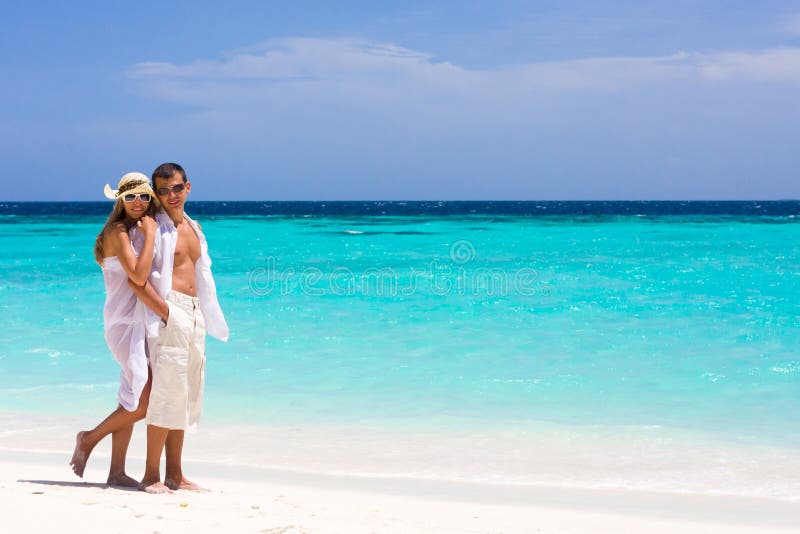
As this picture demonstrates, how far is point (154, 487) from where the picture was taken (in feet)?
11.0

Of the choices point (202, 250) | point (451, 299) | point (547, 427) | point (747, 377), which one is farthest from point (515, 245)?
point (202, 250)

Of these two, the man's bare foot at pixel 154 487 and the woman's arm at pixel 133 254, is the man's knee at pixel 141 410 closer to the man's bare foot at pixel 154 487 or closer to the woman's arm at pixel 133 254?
the man's bare foot at pixel 154 487

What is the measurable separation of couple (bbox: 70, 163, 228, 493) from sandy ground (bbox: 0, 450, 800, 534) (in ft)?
1.08

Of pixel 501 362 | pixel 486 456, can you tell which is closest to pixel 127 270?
pixel 486 456

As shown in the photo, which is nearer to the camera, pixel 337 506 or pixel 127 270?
pixel 127 270

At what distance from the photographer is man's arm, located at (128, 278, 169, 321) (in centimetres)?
322

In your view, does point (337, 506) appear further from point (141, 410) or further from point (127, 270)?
point (127, 270)

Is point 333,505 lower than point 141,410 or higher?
lower

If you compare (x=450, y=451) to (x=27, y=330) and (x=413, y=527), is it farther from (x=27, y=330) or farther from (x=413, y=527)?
(x=27, y=330)

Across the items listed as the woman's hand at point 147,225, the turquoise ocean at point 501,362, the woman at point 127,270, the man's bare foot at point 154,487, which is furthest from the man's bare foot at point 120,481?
the turquoise ocean at point 501,362

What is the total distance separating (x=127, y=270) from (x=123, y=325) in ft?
0.86

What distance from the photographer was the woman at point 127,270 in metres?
3.21

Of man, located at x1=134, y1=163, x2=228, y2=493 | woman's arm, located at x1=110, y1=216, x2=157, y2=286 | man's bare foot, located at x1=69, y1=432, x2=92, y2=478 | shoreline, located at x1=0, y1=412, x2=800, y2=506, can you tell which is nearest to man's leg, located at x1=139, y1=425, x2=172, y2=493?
man, located at x1=134, y1=163, x2=228, y2=493

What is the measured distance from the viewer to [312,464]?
175 inches
